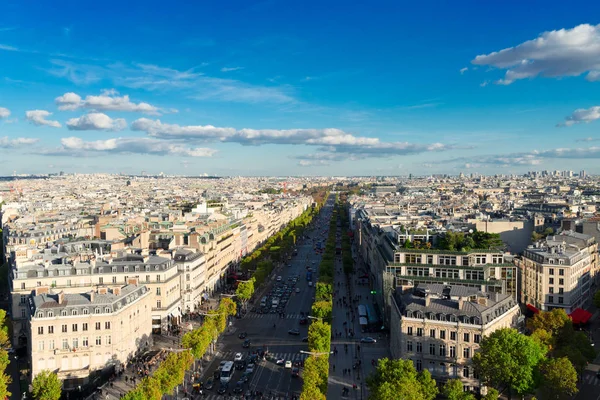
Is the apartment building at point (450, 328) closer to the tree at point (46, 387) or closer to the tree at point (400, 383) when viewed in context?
the tree at point (400, 383)

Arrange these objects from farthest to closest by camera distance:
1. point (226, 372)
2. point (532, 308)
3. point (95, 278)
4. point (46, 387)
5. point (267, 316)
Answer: point (267, 316), point (532, 308), point (95, 278), point (226, 372), point (46, 387)

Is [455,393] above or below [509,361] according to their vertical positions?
below

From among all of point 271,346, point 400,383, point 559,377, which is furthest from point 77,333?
point 559,377

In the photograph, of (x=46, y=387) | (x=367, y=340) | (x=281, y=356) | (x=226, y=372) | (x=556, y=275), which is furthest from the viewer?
(x=556, y=275)

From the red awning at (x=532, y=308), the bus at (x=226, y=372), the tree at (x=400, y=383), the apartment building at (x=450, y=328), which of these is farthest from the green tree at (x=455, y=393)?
the red awning at (x=532, y=308)

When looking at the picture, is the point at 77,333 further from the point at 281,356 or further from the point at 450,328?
the point at 450,328

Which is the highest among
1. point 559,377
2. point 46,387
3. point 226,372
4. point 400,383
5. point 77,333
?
point 77,333
